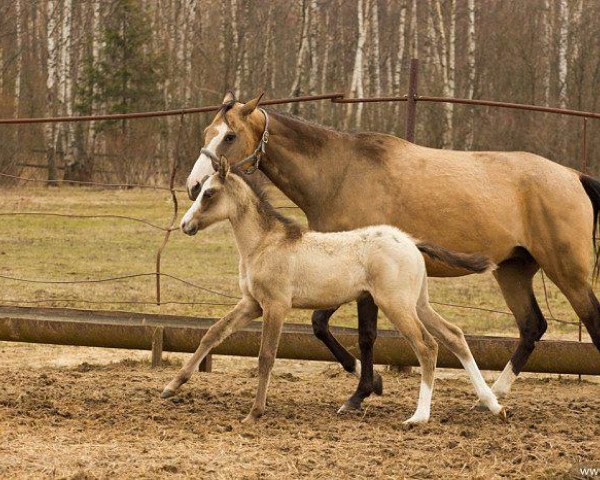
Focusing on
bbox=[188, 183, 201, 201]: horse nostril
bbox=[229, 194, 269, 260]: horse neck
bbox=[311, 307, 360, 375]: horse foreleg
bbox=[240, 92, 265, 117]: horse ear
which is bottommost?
bbox=[311, 307, 360, 375]: horse foreleg

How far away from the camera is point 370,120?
23.1 m

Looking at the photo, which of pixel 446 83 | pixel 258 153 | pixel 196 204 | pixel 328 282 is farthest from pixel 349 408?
pixel 446 83

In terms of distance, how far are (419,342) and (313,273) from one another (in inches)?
27.4

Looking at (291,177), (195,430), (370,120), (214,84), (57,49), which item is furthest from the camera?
(214,84)

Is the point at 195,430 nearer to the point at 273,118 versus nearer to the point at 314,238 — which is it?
the point at 314,238

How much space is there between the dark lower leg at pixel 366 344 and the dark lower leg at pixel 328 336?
26 centimetres

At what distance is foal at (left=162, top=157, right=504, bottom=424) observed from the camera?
19.6ft

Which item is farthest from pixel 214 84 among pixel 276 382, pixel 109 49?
pixel 276 382

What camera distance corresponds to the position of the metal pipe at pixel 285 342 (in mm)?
7559

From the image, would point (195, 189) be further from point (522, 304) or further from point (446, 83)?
point (446, 83)

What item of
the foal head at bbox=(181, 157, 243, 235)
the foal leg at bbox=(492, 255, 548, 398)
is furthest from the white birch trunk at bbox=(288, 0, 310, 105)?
the foal head at bbox=(181, 157, 243, 235)

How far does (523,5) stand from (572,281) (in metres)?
29.4

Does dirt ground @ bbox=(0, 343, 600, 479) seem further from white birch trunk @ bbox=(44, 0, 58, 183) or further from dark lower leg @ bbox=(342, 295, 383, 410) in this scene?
white birch trunk @ bbox=(44, 0, 58, 183)

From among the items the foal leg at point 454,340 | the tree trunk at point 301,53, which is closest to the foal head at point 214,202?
the foal leg at point 454,340
